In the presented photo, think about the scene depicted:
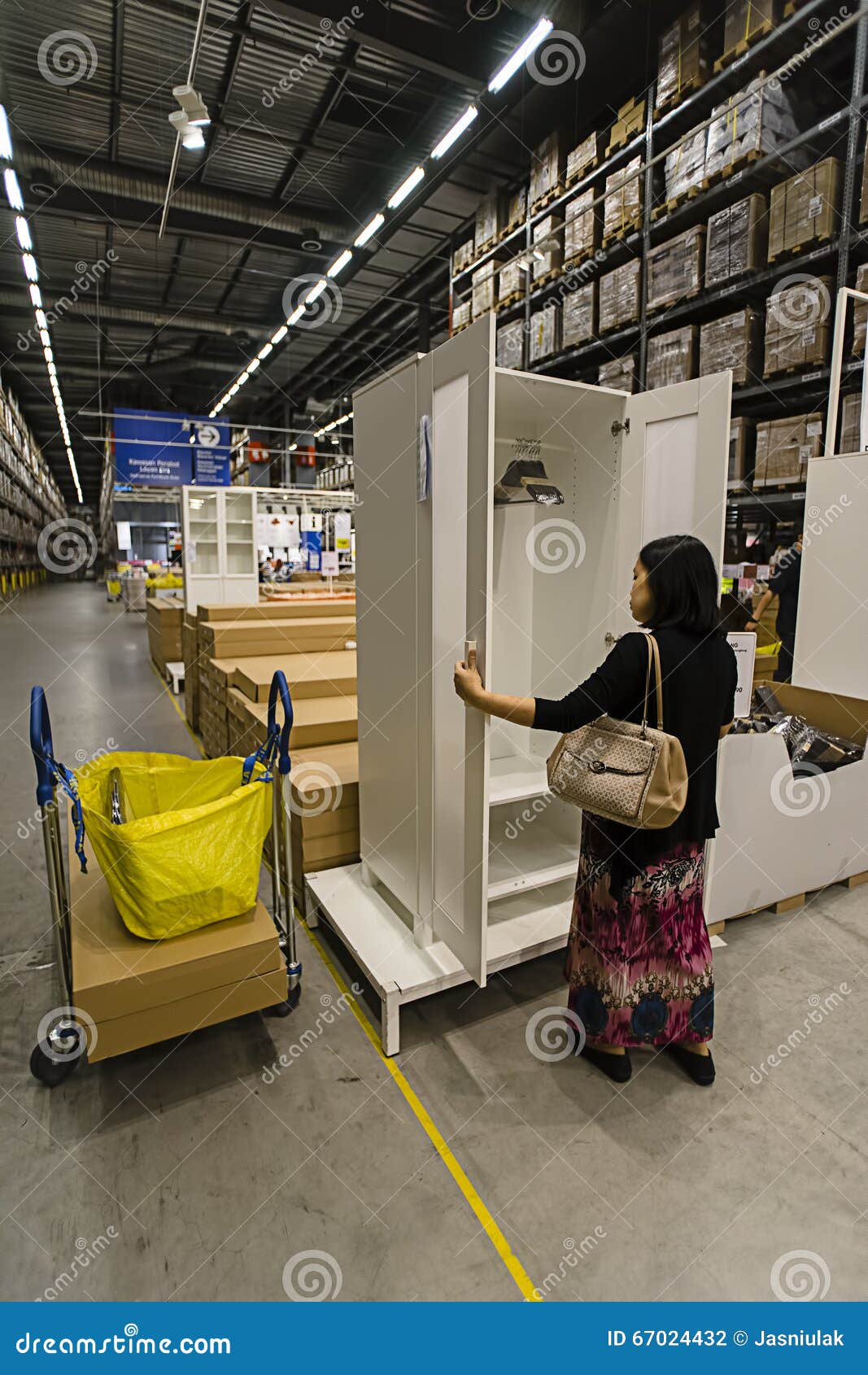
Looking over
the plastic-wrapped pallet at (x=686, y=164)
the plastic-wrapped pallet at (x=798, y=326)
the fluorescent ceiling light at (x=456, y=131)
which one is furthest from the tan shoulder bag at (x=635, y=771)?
the fluorescent ceiling light at (x=456, y=131)

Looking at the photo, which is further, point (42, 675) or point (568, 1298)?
point (42, 675)

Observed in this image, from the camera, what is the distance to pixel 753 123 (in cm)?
432

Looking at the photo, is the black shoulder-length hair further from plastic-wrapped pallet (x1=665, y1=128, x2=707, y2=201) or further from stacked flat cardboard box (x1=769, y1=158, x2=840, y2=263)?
plastic-wrapped pallet (x1=665, y1=128, x2=707, y2=201)

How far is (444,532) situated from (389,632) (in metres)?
0.50

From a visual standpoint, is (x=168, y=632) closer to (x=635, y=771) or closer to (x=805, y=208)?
(x=805, y=208)

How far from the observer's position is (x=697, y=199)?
15.7 ft

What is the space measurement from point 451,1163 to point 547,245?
6629 millimetres

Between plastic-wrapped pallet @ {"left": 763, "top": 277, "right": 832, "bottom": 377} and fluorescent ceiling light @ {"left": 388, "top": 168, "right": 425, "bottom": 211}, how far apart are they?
13.1ft

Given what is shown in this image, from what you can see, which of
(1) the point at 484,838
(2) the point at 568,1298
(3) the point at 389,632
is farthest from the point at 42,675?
(2) the point at 568,1298

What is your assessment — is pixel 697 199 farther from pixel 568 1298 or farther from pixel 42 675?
pixel 42 675

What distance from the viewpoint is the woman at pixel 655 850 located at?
1721 millimetres

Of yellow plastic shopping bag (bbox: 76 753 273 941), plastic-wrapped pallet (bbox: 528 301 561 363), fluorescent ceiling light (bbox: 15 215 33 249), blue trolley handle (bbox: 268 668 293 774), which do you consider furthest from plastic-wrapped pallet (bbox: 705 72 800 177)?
fluorescent ceiling light (bbox: 15 215 33 249)

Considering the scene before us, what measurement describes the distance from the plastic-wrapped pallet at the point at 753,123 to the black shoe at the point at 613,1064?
5.29 m
